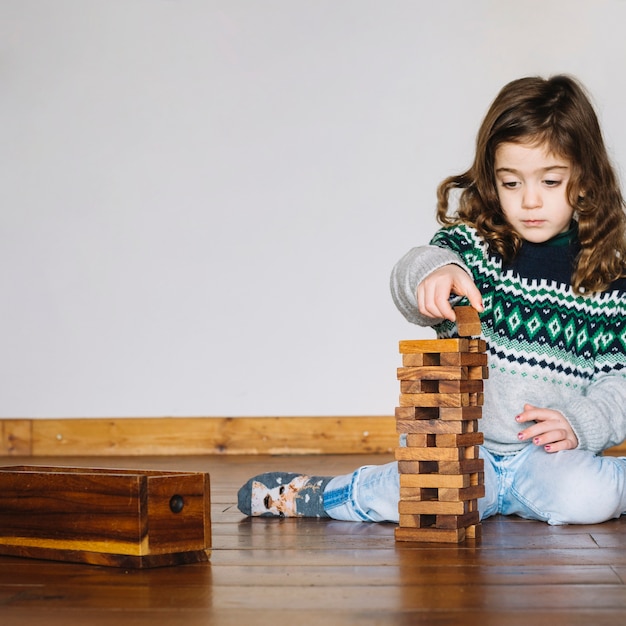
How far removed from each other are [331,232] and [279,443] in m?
0.61

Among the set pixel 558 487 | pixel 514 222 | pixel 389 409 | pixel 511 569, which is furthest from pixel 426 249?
pixel 389 409

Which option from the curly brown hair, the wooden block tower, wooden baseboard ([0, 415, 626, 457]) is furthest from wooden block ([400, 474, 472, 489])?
wooden baseboard ([0, 415, 626, 457])

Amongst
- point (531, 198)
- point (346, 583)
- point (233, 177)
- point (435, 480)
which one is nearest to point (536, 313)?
point (531, 198)

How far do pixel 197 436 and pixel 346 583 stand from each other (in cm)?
189

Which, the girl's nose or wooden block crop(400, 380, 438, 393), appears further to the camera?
the girl's nose

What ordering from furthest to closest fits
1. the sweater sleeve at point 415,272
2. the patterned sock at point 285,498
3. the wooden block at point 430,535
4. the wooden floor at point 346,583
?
the patterned sock at point 285,498 → the sweater sleeve at point 415,272 → the wooden block at point 430,535 → the wooden floor at point 346,583

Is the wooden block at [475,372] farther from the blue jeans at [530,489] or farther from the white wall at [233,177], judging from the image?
the white wall at [233,177]

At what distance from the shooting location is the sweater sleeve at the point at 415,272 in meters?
1.30

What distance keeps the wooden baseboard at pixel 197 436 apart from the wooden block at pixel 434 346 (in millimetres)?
1511

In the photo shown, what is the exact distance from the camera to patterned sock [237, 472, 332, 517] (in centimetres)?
142

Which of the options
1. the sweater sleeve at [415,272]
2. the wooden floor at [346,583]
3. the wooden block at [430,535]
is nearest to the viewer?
the wooden floor at [346,583]

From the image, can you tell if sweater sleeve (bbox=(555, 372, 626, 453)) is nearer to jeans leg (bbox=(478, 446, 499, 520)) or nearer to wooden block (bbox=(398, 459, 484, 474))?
jeans leg (bbox=(478, 446, 499, 520))

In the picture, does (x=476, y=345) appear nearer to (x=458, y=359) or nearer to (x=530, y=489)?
(x=458, y=359)

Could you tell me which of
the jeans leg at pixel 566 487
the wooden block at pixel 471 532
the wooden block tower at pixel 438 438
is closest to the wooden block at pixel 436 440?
the wooden block tower at pixel 438 438
